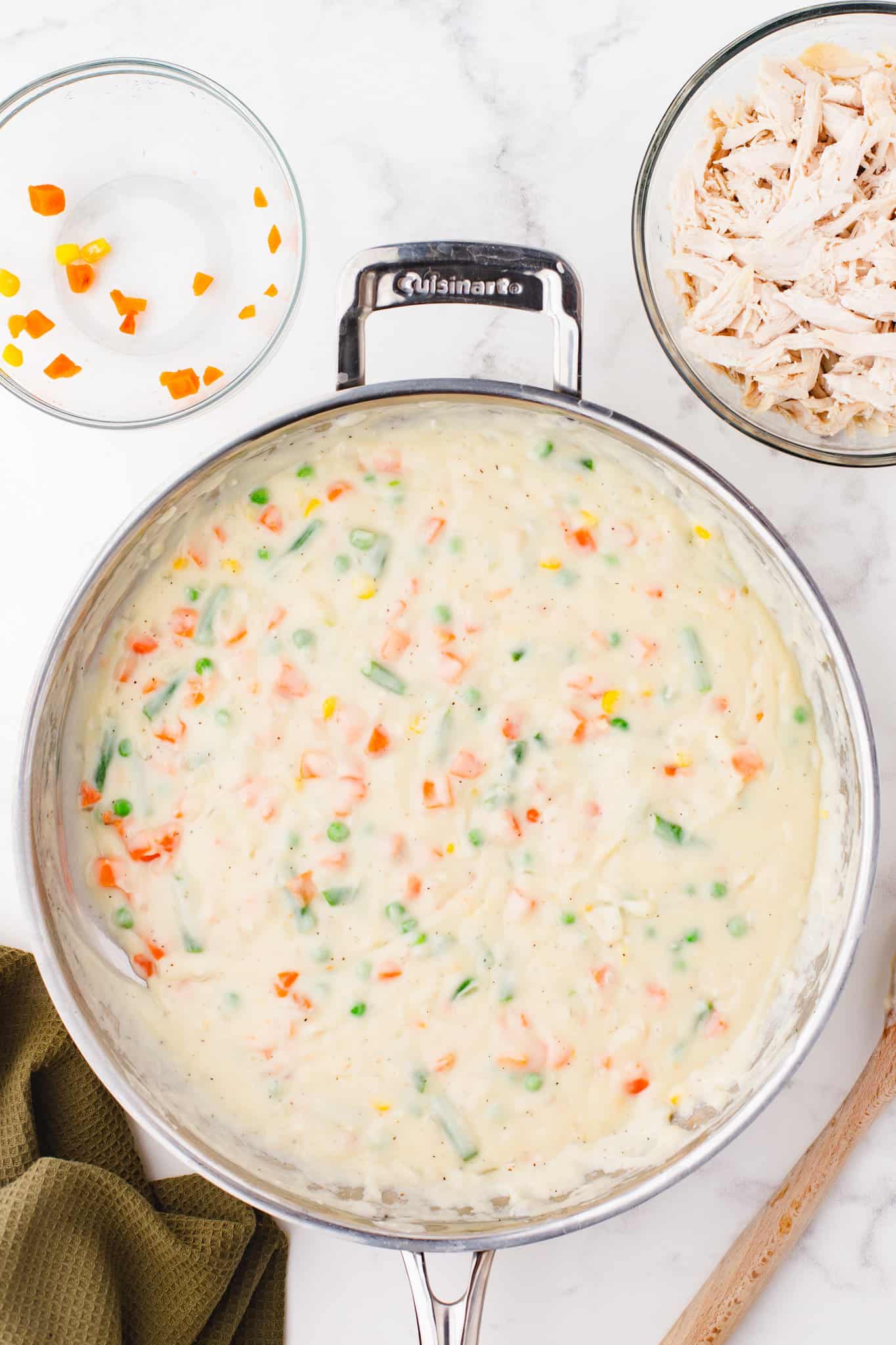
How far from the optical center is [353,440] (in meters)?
1.56

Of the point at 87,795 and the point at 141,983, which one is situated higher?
the point at 87,795

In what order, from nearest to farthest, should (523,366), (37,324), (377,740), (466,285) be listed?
(466,285), (377,740), (523,366), (37,324)

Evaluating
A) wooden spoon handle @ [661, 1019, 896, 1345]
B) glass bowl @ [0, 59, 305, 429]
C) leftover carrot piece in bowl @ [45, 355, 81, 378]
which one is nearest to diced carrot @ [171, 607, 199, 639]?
glass bowl @ [0, 59, 305, 429]

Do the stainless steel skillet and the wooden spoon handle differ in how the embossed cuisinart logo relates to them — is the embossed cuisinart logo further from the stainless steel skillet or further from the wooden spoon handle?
the wooden spoon handle

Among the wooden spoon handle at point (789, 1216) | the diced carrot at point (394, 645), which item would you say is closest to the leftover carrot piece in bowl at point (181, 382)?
the diced carrot at point (394, 645)

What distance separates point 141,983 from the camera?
158 centimetres

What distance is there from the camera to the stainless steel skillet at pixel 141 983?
1403 millimetres

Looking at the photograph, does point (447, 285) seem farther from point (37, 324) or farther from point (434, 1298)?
point (434, 1298)

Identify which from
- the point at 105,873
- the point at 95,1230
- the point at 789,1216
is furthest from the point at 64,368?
the point at 789,1216

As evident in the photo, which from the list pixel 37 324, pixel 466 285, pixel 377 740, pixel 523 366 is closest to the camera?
pixel 466 285

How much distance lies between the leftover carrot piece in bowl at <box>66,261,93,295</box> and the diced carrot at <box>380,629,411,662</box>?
73 cm

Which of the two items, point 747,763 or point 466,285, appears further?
point 747,763

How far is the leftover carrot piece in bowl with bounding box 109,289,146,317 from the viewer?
1752 millimetres

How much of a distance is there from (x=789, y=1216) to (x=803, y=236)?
1.27 meters
